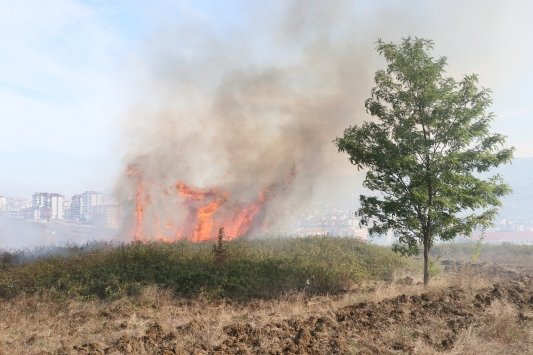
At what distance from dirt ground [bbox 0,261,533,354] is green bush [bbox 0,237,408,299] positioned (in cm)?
89

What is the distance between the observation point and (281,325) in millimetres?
8531

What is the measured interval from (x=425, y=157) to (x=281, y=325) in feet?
25.2

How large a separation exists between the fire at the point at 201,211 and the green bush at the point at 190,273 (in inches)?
341

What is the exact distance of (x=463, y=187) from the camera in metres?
12.9

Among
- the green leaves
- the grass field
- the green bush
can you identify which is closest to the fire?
the grass field

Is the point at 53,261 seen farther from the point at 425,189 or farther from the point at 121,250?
the point at 425,189

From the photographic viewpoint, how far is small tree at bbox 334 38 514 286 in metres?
12.7

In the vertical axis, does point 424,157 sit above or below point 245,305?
above

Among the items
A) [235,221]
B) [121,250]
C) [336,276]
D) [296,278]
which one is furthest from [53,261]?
[235,221]

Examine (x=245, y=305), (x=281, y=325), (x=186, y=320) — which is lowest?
(x=245, y=305)

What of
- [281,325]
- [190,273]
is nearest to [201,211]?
[190,273]

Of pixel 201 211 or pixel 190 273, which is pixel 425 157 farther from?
pixel 201 211

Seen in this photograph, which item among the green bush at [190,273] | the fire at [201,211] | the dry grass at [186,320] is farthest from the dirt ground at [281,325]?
the fire at [201,211]

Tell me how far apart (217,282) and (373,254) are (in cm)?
973
